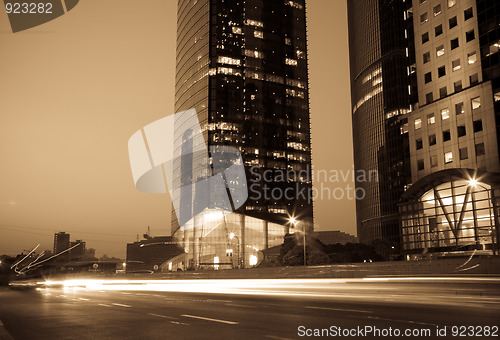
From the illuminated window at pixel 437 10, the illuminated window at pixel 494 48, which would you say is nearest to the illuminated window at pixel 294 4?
the illuminated window at pixel 437 10

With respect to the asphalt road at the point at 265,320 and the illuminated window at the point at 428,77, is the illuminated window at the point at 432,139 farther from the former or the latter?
the asphalt road at the point at 265,320

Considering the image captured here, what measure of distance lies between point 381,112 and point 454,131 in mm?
85226

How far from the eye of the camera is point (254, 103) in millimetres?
152875

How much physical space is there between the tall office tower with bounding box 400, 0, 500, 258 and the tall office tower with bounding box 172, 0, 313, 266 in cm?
7494

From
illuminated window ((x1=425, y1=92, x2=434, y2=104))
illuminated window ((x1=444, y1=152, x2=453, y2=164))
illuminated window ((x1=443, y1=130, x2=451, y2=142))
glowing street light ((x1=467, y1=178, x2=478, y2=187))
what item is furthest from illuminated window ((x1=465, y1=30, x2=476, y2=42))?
glowing street light ((x1=467, y1=178, x2=478, y2=187))

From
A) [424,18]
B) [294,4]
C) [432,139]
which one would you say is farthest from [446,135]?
[294,4]

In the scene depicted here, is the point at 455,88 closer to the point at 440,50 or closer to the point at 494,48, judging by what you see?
the point at 440,50

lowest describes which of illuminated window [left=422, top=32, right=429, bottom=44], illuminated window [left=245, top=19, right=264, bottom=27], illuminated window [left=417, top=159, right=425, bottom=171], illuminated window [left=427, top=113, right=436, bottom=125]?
illuminated window [left=417, top=159, right=425, bottom=171]

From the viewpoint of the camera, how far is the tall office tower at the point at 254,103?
471ft

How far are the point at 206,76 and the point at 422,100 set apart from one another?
83.6m

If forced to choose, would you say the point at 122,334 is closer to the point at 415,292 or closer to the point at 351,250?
the point at 415,292

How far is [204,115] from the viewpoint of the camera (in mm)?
147000

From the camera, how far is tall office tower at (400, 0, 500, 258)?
57.3m

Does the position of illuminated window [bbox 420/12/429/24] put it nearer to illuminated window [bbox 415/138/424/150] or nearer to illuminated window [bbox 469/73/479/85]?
illuminated window [bbox 469/73/479/85]
